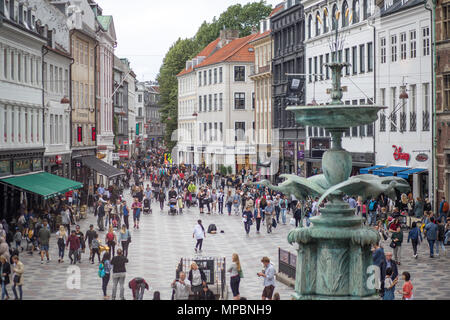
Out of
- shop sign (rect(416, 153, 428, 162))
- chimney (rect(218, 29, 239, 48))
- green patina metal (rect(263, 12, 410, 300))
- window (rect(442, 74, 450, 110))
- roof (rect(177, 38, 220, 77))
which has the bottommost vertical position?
green patina metal (rect(263, 12, 410, 300))

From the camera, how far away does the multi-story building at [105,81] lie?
74188 mm

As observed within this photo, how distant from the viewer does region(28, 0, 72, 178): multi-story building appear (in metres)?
51.8

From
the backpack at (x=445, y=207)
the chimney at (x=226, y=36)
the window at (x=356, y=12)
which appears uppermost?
the chimney at (x=226, y=36)

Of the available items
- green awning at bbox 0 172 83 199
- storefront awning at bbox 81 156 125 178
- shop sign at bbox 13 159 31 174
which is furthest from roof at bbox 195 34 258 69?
shop sign at bbox 13 159 31 174

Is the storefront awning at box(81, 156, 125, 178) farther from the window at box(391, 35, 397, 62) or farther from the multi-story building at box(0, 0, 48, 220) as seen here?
the window at box(391, 35, 397, 62)

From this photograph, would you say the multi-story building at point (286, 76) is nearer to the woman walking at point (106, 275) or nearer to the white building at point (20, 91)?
the white building at point (20, 91)

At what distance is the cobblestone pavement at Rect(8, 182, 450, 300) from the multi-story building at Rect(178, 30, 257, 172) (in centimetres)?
5110

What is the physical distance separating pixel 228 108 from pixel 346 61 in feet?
133

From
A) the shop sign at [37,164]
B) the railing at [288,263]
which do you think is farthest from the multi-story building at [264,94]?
the railing at [288,263]

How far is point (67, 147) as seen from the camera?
57781 mm

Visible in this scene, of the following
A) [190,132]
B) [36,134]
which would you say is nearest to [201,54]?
[190,132]

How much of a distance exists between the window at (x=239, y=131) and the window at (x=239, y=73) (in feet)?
16.6

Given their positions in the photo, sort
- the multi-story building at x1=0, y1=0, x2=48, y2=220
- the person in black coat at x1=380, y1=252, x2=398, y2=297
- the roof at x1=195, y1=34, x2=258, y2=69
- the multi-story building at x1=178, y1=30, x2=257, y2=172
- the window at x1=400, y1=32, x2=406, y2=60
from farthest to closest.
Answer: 1. the roof at x1=195, y1=34, x2=258, y2=69
2. the multi-story building at x1=178, y1=30, x2=257, y2=172
3. the window at x1=400, y1=32, x2=406, y2=60
4. the multi-story building at x1=0, y1=0, x2=48, y2=220
5. the person in black coat at x1=380, y1=252, x2=398, y2=297

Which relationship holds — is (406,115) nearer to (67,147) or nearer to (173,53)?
(67,147)
